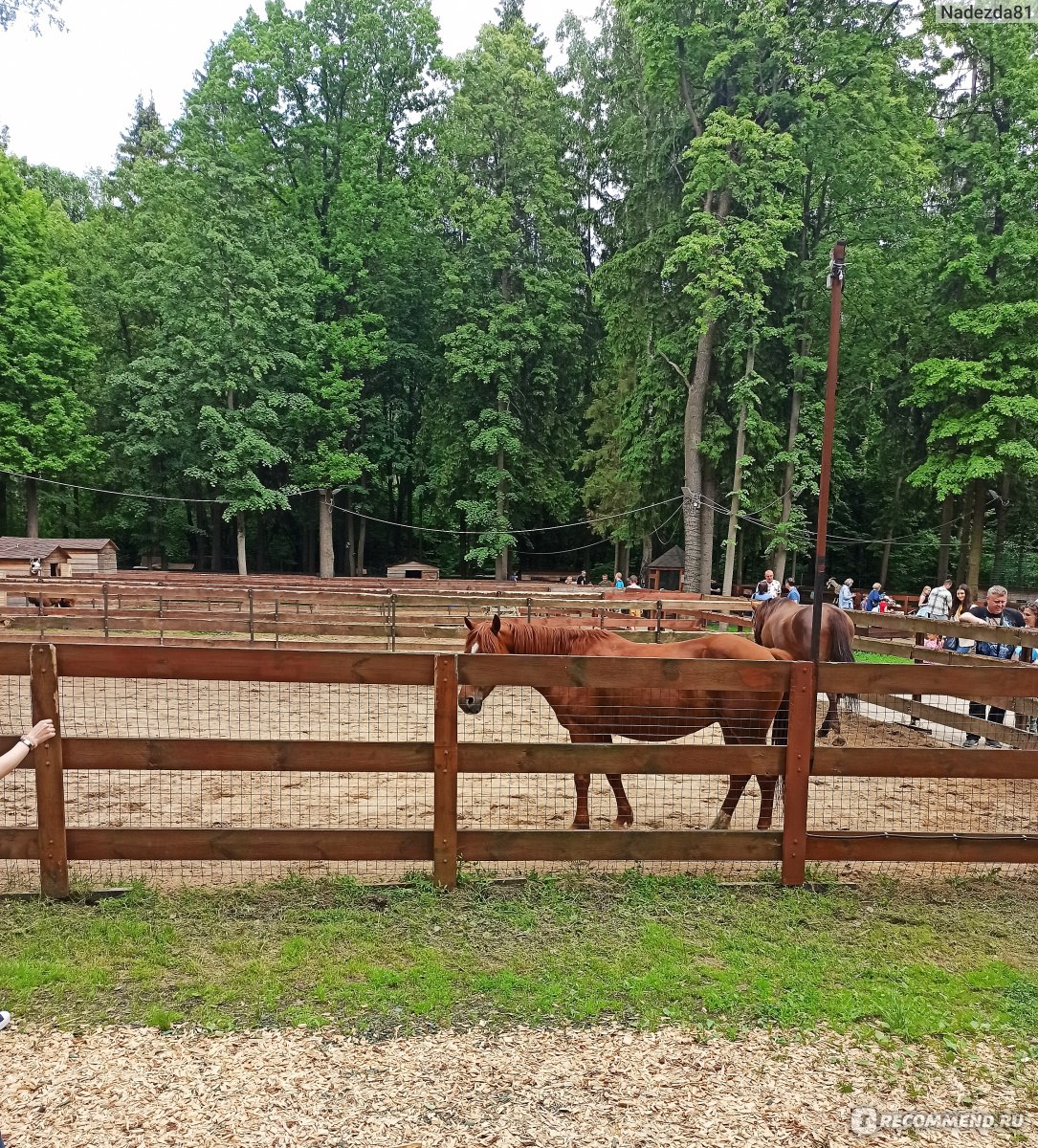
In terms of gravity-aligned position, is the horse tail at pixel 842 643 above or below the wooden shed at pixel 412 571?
above

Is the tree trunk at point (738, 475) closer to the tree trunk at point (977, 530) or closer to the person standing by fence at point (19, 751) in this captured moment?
the tree trunk at point (977, 530)

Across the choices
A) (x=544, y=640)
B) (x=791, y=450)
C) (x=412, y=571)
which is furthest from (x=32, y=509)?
(x=544, y=640)

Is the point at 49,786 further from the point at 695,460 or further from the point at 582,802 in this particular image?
the point at 695,460

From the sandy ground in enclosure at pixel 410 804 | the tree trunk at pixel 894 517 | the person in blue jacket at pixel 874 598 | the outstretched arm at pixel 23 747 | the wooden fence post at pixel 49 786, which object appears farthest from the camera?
the tree trunk at pixel 894 517

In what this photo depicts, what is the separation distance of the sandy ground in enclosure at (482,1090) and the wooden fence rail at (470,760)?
1.27 m

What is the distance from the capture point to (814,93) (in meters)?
24.4

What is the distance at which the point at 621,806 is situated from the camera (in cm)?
516

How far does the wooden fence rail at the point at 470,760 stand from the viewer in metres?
4.15

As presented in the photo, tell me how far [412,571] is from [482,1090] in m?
28.9

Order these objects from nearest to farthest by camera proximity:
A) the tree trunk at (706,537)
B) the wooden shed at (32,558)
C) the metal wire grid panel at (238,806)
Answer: the metal wire grid panel at (238,806) < the wooden shed at (32,558) < the tree trunk at (706,537)

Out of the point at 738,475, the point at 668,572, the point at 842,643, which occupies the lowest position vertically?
the point at 668,572

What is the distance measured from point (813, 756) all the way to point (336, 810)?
11.4 ft

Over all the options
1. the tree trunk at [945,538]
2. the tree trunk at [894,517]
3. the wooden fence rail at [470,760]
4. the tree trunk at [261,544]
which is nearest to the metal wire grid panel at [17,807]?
the wooden fence rail at [470,760]

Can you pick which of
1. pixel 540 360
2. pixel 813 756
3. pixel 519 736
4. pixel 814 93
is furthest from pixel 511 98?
pixel 813 756
